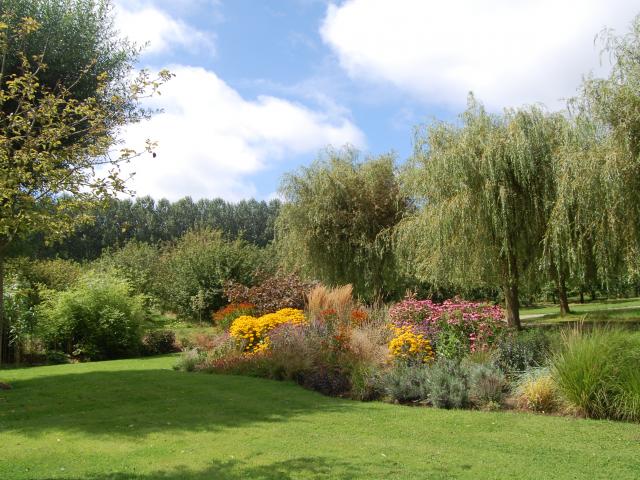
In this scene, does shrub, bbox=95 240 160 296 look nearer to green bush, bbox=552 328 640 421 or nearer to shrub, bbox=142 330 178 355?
shrub, bbox=142 330 178 355

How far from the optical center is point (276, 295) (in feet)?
56.5

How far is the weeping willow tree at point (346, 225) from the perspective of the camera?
1970 centimetres

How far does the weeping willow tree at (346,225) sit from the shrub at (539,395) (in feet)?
38.6

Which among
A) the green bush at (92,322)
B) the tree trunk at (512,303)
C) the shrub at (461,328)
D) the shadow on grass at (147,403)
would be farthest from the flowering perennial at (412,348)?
the green bush at (92,322)

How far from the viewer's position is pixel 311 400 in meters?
8.43

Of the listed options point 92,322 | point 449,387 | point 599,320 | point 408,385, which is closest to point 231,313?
point 92,322

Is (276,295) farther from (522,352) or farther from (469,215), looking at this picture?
(522,352)

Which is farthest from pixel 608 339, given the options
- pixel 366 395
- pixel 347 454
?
pixel 347 454

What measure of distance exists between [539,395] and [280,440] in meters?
3.58

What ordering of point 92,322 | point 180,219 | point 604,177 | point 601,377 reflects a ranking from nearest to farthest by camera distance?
point 601,377 < point 604,177 < point 92,322 < point 180,219

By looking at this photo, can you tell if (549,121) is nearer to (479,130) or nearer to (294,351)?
(479,130)

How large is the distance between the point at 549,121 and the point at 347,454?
10.9 m

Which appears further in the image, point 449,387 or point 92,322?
point 92,322

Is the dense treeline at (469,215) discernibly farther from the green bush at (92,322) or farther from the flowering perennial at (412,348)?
the flowering perennial at (412,348)
